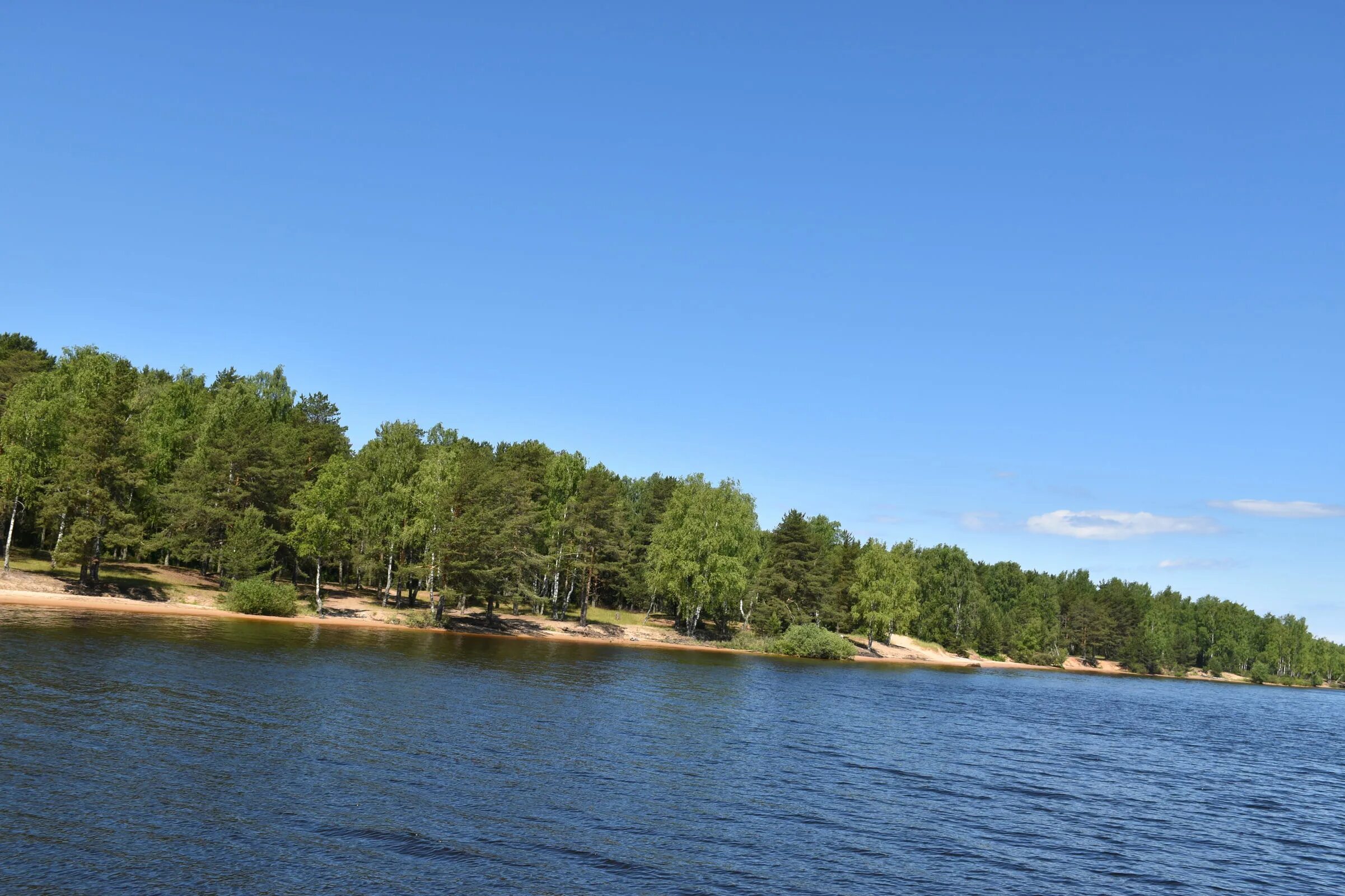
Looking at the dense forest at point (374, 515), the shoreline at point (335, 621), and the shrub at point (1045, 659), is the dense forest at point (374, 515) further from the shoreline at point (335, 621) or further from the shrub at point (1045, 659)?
the shrub at point (1045, 659)

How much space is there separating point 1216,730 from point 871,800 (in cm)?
6417

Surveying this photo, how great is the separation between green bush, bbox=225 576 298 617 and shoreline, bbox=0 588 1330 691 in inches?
Answer: 31.9

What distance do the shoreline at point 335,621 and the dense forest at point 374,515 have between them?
3824 millimetres

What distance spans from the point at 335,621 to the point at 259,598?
831 centimetres

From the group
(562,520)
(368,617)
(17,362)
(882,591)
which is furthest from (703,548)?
(17,362)

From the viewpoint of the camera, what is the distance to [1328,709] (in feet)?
458

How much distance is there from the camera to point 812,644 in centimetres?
12106

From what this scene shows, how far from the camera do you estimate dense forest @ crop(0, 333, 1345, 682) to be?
8238 cm

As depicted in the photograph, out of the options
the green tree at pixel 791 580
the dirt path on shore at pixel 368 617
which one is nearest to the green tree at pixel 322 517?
the dirt path on shore at pixel 368 617

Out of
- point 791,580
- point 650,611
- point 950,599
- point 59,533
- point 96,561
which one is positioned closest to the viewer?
point 96,561

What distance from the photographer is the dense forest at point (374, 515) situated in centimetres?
8238

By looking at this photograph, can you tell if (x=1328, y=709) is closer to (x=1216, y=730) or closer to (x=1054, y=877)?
(x=1216, y=730)

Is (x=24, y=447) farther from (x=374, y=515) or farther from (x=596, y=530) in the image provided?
(x=596, y=530)

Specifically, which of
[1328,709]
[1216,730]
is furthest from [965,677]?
[1328,709]
